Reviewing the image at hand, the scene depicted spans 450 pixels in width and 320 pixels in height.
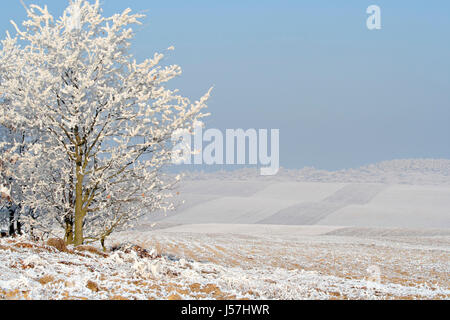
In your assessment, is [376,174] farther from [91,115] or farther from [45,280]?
[45,280]

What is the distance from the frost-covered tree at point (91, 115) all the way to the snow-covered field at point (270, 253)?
2.27 m

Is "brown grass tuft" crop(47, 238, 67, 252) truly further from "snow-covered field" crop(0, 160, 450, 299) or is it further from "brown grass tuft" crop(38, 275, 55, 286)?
"brown grass tuft" crop(38, 275, 55, 286)

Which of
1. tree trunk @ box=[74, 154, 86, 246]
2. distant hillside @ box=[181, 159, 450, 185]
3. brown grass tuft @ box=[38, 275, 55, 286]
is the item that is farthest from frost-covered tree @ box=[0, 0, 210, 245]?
distant hillside @ box=[181, 159, 450, 185]

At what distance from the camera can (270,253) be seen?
28.6 m

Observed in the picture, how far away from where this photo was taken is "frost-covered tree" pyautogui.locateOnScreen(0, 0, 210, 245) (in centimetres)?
1608

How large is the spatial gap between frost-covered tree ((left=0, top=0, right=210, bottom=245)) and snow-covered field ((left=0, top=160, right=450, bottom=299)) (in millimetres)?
2271

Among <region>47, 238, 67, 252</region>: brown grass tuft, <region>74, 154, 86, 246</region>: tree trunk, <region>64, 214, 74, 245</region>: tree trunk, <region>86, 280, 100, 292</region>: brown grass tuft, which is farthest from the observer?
<region>64, 214, 74, 245</region>: tree trunk

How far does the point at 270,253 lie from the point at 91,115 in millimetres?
16165

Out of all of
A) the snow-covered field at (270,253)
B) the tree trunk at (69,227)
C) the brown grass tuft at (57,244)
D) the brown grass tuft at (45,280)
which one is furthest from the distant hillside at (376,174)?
the brown grass tuft at (45,280)

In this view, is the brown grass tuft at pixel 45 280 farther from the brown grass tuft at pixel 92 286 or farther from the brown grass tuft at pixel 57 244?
the brown grass tuft at pixel 57 244

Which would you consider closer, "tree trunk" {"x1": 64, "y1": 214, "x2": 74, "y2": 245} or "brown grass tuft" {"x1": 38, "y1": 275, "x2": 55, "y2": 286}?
"brown grass tuft" {"x1": 38, "y1": 275, "x2": 55, "y2": 286}

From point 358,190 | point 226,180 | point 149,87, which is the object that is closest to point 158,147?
point 149,87

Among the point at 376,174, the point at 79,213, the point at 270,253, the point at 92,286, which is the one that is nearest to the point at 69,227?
the point at 79,213
